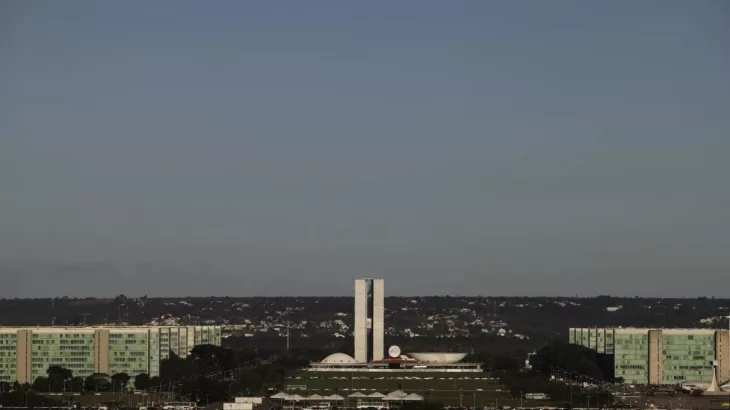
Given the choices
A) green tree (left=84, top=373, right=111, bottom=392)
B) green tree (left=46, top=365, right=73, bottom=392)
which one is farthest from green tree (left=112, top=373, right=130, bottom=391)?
green tree (left=46, top=365, right=73, bottom=392)

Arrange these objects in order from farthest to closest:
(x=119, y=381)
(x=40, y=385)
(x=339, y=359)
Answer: (x=339, y=359) → (x=119, y=381) → (x=40, y=385)

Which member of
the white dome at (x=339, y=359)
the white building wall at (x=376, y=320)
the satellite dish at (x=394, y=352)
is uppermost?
the white building wall at (x=376, y=320)

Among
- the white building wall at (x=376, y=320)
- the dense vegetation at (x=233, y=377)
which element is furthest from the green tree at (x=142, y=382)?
the white building wall at (x=376, y=320)

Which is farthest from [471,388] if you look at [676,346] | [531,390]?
[676,346]

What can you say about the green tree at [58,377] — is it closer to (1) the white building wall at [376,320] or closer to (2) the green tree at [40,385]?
(2) the green tree at [40,385]

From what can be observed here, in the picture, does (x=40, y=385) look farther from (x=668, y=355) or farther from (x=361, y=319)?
(x=668, y=355)

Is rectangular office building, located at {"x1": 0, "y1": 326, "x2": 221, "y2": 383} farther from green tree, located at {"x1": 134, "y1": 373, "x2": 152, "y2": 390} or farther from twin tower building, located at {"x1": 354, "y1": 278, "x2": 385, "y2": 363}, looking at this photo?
twin tower building, located at {"x1": 354, "y1": 278, "x2": 385, "y2": 363}

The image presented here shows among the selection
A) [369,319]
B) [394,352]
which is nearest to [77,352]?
[369,319]
